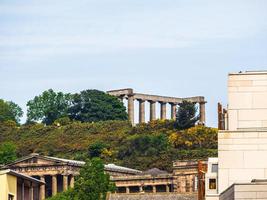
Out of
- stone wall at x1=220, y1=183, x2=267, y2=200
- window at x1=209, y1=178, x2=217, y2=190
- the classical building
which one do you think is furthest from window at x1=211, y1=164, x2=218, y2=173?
stone wall at x1=220, y1=183, x2=267, y2=200

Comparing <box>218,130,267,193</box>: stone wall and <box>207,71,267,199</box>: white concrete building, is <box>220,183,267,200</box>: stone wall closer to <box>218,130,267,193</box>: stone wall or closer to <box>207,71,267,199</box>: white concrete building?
<box>207,71,267,199</box>: white concrete building

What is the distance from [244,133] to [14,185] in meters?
7.76

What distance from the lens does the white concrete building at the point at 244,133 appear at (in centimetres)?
6175

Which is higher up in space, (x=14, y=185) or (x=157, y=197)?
(x=14, y=185)

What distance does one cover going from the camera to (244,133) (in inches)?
2438

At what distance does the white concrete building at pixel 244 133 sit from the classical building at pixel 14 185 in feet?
21.8

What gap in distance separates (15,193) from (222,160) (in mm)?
6865

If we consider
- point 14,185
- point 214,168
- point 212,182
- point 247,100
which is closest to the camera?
point 247,100

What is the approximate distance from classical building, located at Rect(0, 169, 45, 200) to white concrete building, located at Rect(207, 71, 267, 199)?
6.64 metres

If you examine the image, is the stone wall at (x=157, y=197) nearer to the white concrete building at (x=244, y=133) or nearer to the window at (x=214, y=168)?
the window at (x=214, y=168)

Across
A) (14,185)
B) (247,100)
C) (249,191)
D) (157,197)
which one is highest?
(247,100)

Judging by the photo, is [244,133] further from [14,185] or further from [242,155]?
[14,185]

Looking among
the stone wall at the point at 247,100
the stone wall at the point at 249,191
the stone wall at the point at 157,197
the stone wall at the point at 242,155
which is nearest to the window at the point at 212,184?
the stone wall at the point at 247,100

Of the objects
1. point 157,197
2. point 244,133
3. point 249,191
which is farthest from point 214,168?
point 157,197
